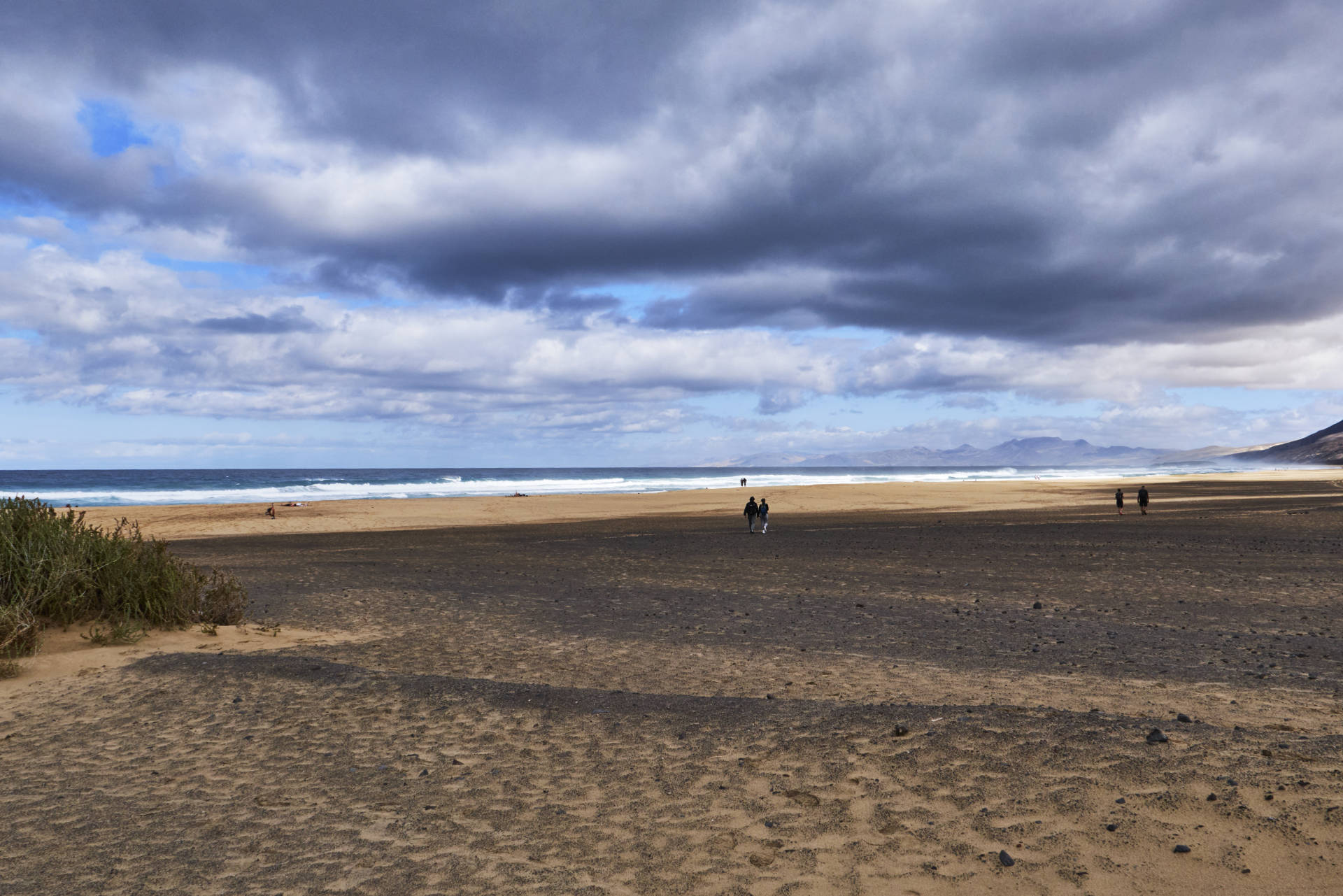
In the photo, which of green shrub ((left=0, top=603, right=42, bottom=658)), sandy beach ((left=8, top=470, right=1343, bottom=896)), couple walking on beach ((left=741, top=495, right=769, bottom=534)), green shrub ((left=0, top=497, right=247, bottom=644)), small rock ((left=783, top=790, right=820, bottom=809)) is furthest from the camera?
couple walking on beach ((left=741, top=495, right=769, bottom=534))

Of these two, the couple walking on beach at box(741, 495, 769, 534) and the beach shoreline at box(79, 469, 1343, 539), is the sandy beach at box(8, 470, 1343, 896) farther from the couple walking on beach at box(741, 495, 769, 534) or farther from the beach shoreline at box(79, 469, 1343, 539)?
the beach shoreline at box(79, 469, 1343, 539)

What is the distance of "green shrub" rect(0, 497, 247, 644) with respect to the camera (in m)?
10.7

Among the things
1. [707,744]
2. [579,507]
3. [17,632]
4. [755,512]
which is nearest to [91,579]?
[17,632]

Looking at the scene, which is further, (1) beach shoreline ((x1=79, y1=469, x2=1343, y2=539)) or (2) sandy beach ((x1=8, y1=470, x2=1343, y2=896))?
(1) beach shoreline ((x1=79, y1=469, x2=1343, y2=539))

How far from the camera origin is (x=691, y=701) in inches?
315

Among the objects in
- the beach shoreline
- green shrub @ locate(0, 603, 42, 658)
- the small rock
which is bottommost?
the small rock

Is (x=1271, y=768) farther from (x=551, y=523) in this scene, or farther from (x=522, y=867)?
(x=551, y=523)

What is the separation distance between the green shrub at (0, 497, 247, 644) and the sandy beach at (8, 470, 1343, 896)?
1.95ft

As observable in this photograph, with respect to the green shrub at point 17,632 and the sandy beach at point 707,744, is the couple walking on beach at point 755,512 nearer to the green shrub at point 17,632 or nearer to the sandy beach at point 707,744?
the sandy beach at point 707,744

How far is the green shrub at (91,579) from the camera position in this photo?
10672mm

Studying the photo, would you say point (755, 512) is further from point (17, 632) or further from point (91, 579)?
point (17, 632)

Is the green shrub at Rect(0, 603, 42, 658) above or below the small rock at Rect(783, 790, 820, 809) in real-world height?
above

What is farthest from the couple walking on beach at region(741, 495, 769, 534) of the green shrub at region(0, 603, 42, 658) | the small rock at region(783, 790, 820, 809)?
the small rock at region(783, 790, 820, 809)

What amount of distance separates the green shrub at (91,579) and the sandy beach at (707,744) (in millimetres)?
596
